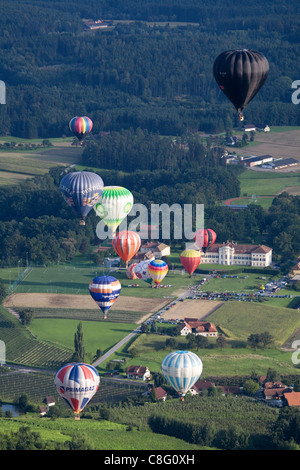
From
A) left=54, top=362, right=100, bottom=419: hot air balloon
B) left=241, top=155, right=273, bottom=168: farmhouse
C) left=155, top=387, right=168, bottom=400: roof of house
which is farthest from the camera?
left=241, top=155, right=273, bottom=168: farmhouse

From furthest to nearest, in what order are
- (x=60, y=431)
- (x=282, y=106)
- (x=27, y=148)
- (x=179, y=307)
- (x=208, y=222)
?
(x=282, y=106) → (x=27, y=148) → (x=208, y=222) → (x=179, y=307) → (x=60, y=431)

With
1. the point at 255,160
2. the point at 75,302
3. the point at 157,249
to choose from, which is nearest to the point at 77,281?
the point at 75,302

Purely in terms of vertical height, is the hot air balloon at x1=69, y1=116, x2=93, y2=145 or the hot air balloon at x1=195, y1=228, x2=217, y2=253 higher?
the hot air balloon at x1=69, y1=116, x2=93, y2=145

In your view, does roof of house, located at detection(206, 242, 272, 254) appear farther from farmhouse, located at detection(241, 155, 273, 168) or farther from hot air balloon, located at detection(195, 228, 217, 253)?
farmhouse, located at detection(241, 155, 273, 168)

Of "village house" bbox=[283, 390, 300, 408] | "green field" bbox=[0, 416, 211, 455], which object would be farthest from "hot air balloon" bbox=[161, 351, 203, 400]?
"green field" bbox=[0, 416, 211, 455]

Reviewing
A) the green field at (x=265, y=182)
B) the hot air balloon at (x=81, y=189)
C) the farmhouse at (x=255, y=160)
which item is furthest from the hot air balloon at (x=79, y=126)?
the hot air balloon at (x=81, y=189)

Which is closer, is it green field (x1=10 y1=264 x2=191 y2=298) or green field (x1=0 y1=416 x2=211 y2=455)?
green field (x1=0 y1=416 x2=211 y2=455)
